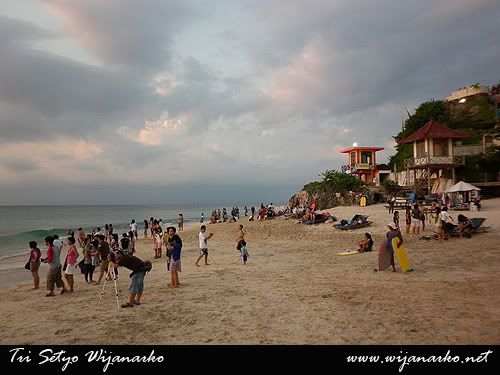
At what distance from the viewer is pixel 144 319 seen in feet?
22.8

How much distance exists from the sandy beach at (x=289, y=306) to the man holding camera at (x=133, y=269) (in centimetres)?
33

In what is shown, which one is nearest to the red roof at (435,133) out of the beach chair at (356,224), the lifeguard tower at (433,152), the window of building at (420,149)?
the lifeguard tower at (433,152)

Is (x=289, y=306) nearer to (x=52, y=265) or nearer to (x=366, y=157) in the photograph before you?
(x=52, y=265)

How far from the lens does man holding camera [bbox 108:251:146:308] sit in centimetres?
742

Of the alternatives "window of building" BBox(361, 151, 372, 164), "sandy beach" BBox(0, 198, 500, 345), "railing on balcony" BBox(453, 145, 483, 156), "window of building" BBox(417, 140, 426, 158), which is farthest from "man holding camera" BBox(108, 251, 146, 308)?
"window of building" BBox(361, 151, 372, 164)

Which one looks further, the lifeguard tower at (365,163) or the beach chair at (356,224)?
the lifeguard tower at (365,163)

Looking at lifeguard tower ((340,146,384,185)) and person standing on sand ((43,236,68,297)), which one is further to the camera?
lifeguard tower ((340,146,384,185))

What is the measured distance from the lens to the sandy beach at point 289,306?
576 centimetres
